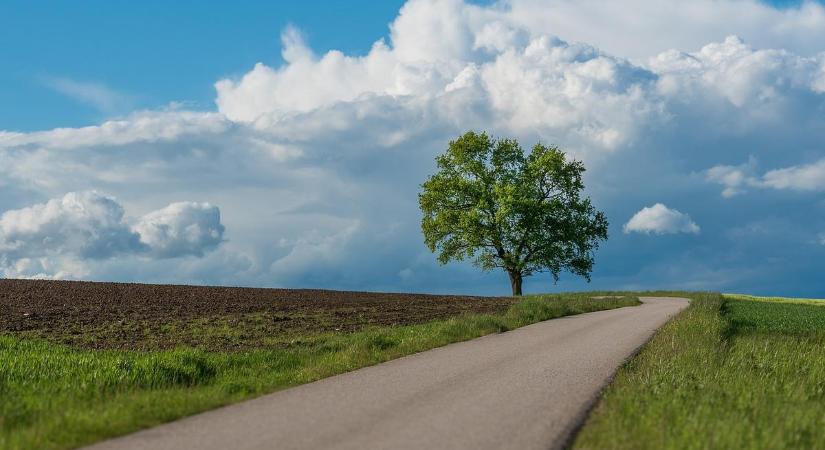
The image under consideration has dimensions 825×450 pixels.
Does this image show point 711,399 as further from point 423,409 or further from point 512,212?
point 512,212

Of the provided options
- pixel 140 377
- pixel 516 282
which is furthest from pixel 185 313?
pixel 516 282

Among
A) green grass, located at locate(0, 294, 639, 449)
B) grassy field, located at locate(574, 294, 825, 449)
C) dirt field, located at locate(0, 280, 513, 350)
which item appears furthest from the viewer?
dirt field, located at locate(0, 280, 513, 350)

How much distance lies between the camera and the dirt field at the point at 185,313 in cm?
2166

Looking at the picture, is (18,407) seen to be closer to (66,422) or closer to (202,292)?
(66,422)

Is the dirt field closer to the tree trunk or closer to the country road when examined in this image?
the country road

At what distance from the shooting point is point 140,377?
537 inches

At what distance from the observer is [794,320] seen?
31.7 metres

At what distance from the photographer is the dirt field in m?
21.7

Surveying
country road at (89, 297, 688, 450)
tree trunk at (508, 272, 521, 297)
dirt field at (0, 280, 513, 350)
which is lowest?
country road at (89, 297, 688, 450)

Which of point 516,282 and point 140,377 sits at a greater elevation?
point 516,282

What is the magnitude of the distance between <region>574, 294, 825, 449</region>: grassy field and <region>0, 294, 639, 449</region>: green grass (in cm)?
569

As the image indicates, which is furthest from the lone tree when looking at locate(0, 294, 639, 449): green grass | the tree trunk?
locate(0, 294, 639, 449): green grass

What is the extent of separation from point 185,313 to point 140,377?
50.3 ft

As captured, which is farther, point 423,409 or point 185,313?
point 185,313
